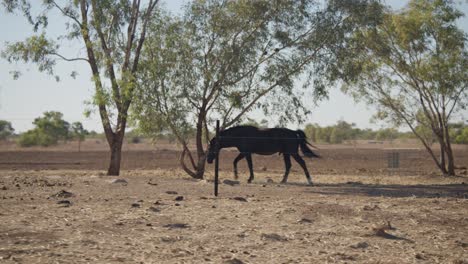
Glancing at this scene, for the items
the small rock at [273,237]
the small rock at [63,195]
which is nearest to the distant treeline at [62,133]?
the small rock at [63,195]

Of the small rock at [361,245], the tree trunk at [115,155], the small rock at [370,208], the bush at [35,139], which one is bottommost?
the small rock at [361,245]

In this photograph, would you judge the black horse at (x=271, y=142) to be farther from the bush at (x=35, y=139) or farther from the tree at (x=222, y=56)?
the bush at (x=35, y=139)

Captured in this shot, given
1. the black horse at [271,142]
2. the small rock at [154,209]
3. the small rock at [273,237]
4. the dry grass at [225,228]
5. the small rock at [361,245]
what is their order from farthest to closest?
the black horse at [271,142] → the small rock at [154,209] → the small rock at [273,237] → the small rock at [361,245] → the dry grass at [225,228]

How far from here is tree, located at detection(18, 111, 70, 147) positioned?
60906mm

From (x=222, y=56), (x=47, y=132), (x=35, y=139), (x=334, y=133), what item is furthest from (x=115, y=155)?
(x=334, y=133)

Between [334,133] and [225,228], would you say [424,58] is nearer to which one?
[225,228]

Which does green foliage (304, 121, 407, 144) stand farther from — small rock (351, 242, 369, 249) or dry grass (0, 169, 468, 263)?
small rock (351, 242, 369, 249)

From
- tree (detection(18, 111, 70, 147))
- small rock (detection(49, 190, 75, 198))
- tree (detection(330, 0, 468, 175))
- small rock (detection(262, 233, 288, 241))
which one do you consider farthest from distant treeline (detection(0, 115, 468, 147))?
small rock (detection(262, 233, 288, 241))

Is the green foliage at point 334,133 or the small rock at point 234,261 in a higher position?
the green foliage at point 334,133

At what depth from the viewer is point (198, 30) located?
65.0 feet

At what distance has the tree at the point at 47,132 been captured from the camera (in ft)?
200

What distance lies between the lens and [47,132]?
215 ft

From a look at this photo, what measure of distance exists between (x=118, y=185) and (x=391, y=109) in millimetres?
14830

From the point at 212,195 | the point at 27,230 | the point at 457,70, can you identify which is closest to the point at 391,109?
the point at 457,70
